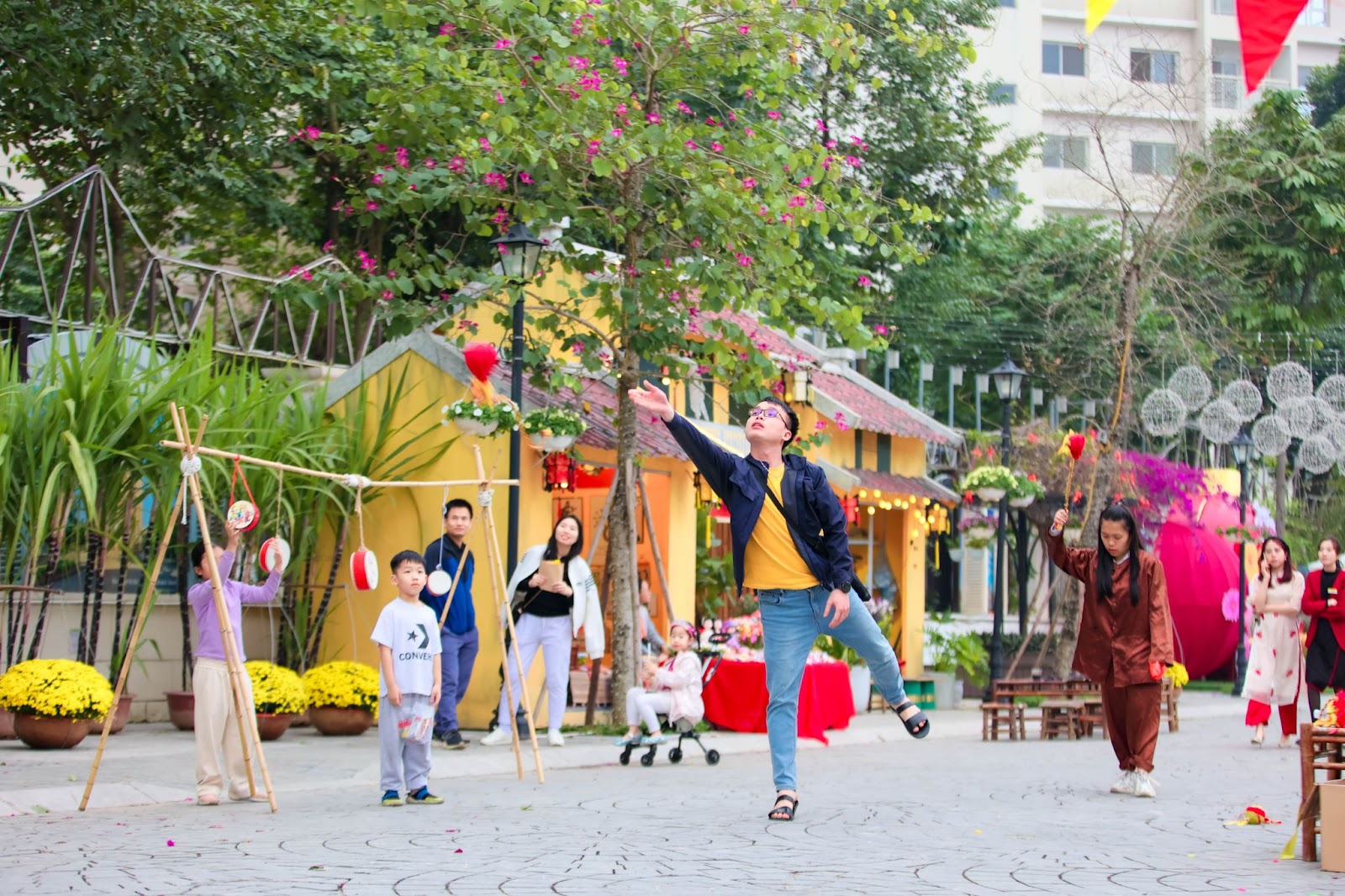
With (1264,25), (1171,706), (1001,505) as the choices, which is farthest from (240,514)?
(1001,505)

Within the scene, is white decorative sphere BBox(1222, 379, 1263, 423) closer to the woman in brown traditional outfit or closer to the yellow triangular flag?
the woman in brown traditional outfit

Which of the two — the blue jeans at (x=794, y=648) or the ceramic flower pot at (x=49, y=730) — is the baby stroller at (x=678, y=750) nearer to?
the blue jeans at (x=794, y=648)

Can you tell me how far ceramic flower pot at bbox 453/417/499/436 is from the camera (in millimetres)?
14086

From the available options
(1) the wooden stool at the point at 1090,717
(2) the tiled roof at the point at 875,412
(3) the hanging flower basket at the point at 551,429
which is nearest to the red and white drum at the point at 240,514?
(3) the hanging flower basket at the point at 551,429

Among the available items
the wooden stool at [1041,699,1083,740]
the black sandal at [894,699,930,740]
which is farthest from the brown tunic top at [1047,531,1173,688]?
the wooden stool at [1041,699,1083,740]

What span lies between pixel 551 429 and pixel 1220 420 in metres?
11.6

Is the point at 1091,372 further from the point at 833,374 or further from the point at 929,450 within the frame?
the point at 833,374

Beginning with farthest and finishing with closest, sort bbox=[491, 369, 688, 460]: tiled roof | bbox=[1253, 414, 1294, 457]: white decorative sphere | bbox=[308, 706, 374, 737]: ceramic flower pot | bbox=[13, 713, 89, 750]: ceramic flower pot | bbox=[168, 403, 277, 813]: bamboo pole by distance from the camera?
bbox=[1253, 414, 1294, 457]: white decorative sphere, bbox=[491, 369, 688, 460]: tiled roof, bbox=[308, 706, 374, 737]: ceramic flower pot, bbox=[13, 713, 89, 750]: ceramic flower pot, bbox=[168, 403, 277, 813]: bamboo pole

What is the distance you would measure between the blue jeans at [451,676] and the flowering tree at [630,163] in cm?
176

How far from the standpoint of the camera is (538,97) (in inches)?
568

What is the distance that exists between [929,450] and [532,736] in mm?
19808

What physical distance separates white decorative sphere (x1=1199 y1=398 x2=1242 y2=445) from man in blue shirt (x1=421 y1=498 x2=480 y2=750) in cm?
1199

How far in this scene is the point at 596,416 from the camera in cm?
1708

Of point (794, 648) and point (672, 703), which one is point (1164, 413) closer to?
point (672, 703)
